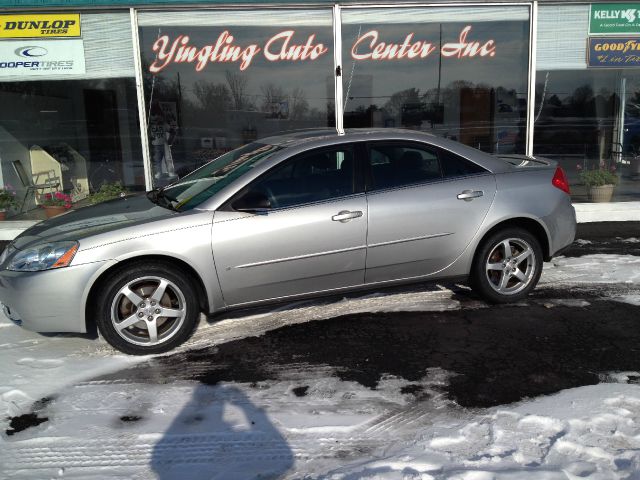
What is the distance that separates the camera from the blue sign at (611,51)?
9562mm

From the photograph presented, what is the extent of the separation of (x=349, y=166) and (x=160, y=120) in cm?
564

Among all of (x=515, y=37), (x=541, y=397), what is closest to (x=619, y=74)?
(x=515, y=37)

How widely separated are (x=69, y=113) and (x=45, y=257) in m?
6.17

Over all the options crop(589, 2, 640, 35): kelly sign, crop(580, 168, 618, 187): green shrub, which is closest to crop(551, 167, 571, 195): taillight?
crop(580, 168, 618, 187): green shrub

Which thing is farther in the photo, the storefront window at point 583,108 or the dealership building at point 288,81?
the storefront window at point 583,108

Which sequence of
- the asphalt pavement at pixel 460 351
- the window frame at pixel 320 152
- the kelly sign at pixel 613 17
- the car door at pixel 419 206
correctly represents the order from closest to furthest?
the asphalt pavement at pixel 460 351, the window frame at pixel 320 152, the car door at pixel 419 206, the kelly sign at pixel 613 17

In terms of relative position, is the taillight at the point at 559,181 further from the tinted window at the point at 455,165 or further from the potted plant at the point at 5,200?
the potted plant at the point at 5,200

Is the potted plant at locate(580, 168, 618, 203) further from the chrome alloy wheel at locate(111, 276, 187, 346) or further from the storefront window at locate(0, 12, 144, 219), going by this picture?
the chrome alloy wheel at locate(111, 276, 187, 346)

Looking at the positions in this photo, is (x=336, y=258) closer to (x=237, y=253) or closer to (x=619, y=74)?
(x=237, y=253)

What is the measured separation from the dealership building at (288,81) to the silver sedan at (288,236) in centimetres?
453

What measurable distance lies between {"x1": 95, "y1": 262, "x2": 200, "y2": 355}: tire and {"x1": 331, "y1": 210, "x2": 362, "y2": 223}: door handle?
120 cm

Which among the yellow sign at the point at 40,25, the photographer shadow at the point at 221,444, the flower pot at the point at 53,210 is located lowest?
the photographer shadow at the point at 221,444

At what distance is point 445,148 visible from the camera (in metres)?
5.20

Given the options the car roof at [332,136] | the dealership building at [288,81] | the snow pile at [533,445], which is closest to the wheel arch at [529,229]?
the car roof at [332,136]
